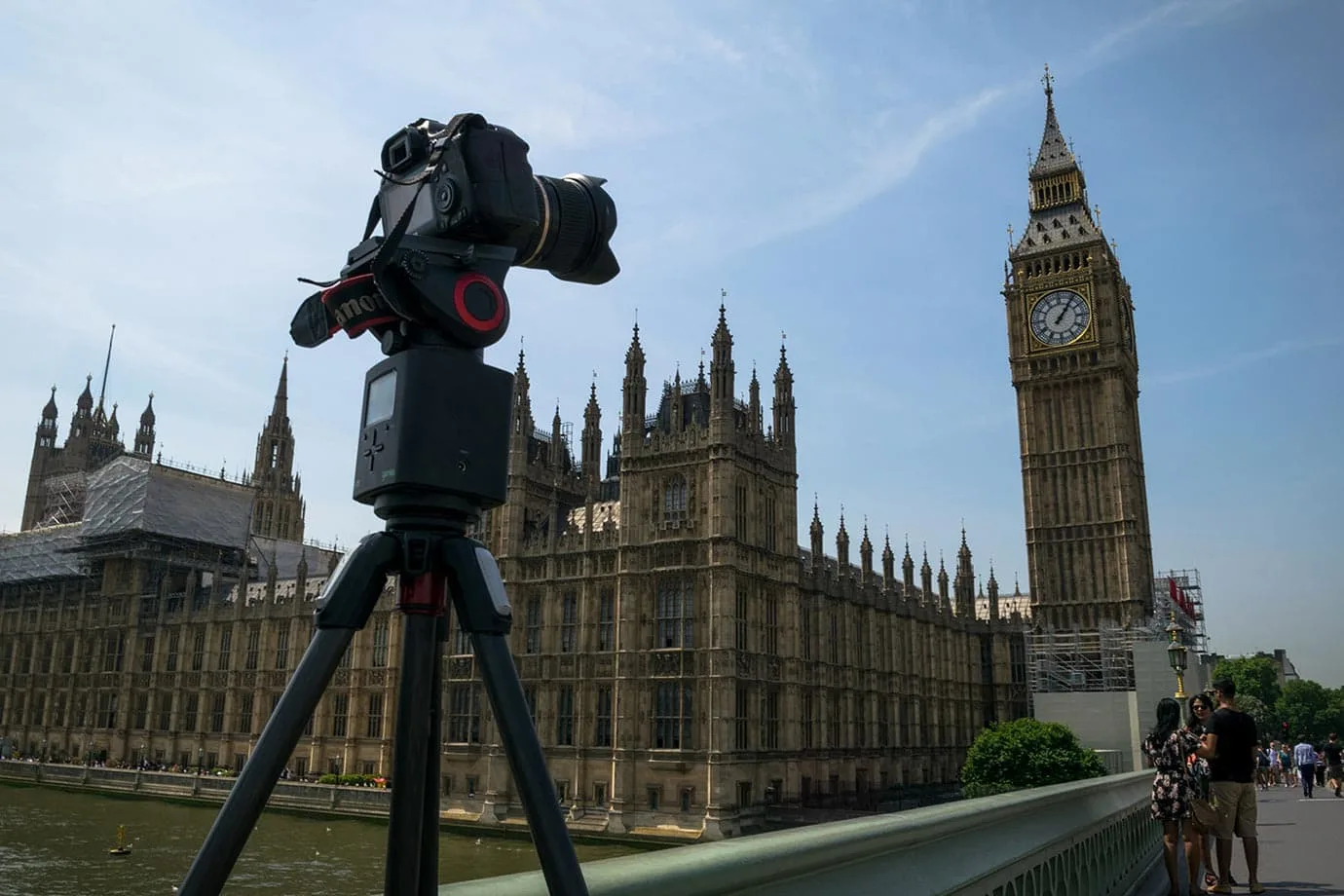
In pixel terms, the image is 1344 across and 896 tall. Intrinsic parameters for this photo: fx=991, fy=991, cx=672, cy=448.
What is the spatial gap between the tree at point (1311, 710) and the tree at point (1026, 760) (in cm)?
6567

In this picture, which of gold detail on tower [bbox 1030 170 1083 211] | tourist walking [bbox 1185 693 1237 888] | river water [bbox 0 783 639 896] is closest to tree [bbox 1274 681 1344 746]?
gold detail on tower [bbox 1030 170 1083 211]

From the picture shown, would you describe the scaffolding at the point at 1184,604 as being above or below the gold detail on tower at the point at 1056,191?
below

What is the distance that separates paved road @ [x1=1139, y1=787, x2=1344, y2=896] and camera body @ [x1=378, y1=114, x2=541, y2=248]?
8.11 metres

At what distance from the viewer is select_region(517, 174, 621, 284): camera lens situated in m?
2.58

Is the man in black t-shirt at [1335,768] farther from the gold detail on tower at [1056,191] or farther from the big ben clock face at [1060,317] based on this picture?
the gold detail on tower at [1056,191]

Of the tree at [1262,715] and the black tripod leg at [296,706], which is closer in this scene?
the black tripod leg at [296,706]

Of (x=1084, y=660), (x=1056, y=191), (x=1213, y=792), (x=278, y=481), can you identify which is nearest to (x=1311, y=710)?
(x=1084, y=660)

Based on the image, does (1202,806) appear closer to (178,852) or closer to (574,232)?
(574,232)

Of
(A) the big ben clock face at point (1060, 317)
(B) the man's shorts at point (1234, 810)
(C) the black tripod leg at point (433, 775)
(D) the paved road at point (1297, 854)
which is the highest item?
(A) the big ben clock face at point (1060, 317)

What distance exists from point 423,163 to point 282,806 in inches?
1759

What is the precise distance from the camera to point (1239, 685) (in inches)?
3292

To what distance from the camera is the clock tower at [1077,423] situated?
2221 inches

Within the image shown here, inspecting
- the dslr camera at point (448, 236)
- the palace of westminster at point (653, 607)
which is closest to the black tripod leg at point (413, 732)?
the dslr camera at point (448, 236)

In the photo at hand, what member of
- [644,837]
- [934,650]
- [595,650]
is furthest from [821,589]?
[934,650]
